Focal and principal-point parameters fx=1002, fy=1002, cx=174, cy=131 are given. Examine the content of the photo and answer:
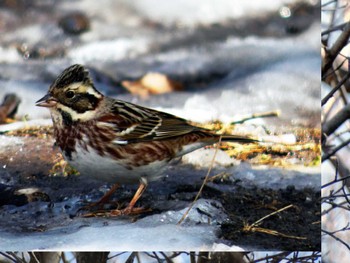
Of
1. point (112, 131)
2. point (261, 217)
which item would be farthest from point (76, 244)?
point (261, 217)

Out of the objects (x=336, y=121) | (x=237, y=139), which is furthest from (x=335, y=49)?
(x=237, y=139)

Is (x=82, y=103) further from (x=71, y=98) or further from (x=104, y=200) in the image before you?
(x=104, y=200)

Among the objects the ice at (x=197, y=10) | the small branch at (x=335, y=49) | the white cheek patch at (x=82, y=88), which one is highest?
the ice at (x=197, y=10)

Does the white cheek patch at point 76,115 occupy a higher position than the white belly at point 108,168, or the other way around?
the white cheek patch at point 76,115

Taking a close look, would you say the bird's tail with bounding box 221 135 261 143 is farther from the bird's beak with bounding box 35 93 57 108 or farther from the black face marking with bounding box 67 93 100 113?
the bird's beak with bounding box 35 93 57 108

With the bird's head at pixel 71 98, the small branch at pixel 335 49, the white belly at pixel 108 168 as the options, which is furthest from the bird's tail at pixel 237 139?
the bird's head at pixel 71 98

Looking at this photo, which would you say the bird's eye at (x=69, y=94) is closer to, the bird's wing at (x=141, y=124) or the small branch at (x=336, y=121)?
the bird's wing at (x=141, y=124)

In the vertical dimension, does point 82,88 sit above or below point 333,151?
above
